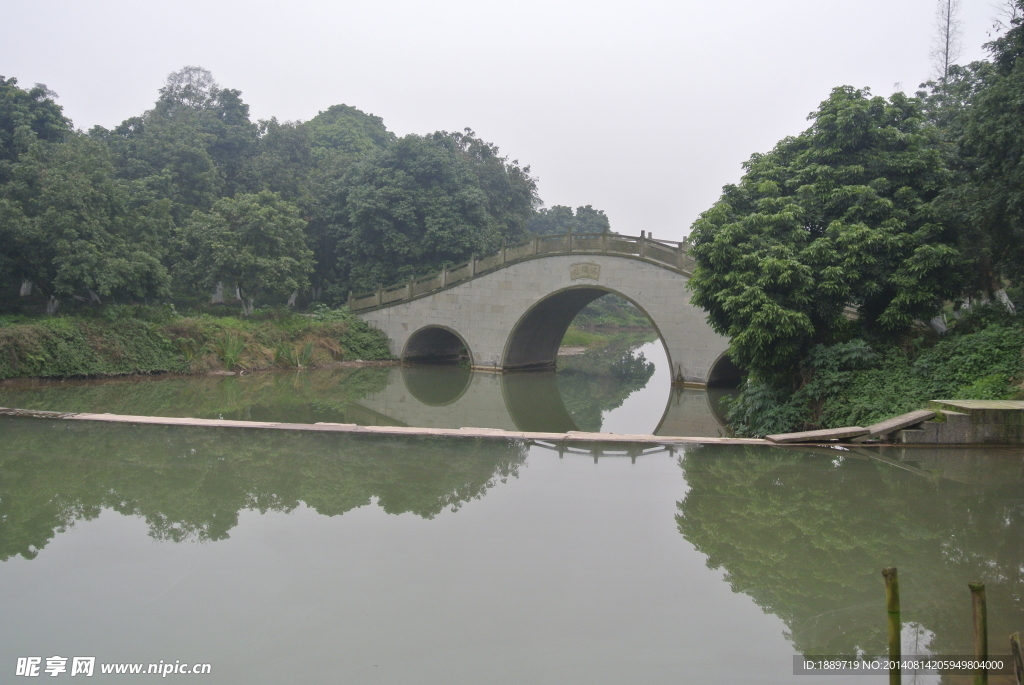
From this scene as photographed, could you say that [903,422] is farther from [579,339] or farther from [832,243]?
[579,339]

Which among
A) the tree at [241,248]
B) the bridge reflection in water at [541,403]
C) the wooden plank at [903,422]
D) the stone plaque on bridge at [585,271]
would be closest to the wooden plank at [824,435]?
the wooden plank at [903,422]

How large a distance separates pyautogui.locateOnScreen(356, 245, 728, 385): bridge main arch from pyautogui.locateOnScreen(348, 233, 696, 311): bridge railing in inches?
4.8

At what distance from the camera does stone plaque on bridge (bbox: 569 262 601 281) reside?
18.0 metres

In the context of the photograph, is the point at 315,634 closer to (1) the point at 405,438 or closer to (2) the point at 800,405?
(1) the point at 405,438

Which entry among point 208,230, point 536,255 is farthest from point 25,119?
point 536,255

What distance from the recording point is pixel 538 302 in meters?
19.3

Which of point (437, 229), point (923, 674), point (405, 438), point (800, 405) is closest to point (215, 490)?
point (405, 438)

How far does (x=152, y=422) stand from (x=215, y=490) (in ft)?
10.4

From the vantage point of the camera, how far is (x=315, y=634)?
12.1ft

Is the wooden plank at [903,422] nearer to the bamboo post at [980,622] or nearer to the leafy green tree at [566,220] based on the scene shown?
the bamboo post at [980,622]

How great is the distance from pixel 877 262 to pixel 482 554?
6.98 metres

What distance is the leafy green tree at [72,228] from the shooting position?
48.1 feet

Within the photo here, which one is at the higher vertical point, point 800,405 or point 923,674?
point 800,405

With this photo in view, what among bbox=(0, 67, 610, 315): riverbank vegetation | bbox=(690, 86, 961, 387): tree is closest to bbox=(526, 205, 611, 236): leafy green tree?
bbox=(0, 67, 610, 315): riverbank vegetation
